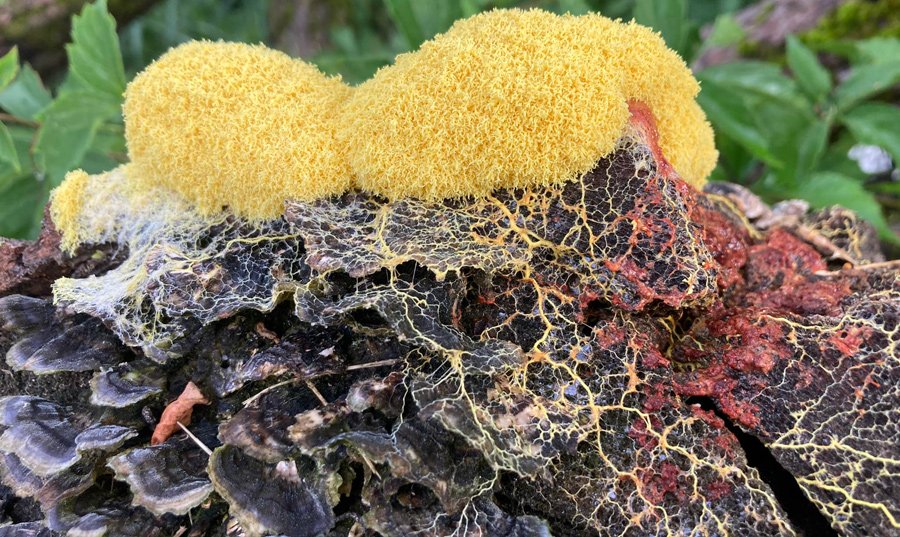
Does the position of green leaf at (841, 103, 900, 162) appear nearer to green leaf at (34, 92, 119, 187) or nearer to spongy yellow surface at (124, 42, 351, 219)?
spongy yellow surface at (124, 42, 351, 219)

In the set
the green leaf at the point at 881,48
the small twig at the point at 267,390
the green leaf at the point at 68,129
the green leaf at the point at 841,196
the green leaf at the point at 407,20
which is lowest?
the small twig at the point at 267,390

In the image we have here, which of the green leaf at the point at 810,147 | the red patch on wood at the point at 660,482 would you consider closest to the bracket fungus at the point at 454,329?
the red patch on wood at the point at 660,482

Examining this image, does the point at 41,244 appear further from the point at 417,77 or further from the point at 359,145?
the point at 417,77

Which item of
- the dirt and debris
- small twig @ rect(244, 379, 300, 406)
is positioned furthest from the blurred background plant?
small twig @ rect(244, 379, 300, 406)

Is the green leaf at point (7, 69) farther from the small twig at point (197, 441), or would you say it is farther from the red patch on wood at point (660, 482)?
the red patch on wood at point (660, 482)

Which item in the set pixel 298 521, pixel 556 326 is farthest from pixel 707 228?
pixel 298 521
